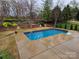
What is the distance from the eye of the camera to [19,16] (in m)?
16.1

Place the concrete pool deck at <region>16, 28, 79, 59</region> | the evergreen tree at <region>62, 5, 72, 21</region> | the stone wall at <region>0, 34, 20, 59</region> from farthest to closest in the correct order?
the evergreen tree at <region>62, 5, 72, 21</region> < the stone wall at <region>0, 34, 20, 59</region> < the concrete pool deck at <region>16, 28, 79, 59</region>

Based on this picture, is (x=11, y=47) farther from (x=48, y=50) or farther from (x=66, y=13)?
(x=66, y=13)

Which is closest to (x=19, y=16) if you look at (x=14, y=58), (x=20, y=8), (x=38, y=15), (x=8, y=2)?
(x=20, y=8)

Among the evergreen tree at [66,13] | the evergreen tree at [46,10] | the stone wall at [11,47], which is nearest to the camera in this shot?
the stone wall at [11,47]

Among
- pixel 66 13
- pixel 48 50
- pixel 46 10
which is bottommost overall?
pixel 48 50

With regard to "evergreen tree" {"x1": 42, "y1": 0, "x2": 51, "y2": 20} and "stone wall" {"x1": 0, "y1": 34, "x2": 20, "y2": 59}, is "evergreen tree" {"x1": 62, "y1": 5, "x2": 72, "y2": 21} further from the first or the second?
"stone wall" {"x1": 0, "y1": 34, "x2": 20, "y2": 59}

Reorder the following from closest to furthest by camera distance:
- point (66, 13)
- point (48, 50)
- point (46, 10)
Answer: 1. point (48, 50)
2. point (46, 10)
3. point (66, 13)

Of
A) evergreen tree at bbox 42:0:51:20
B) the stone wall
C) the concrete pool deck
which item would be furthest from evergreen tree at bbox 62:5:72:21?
the stone wall

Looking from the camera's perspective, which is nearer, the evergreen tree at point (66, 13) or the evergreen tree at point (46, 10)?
the evergreen tree at point (46, 10)

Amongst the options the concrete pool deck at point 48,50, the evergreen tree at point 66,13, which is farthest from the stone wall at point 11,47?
the evergreen tree at point 66,13

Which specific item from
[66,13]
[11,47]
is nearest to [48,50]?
[11,47]

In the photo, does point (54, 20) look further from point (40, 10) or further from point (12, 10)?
point (12, 10)

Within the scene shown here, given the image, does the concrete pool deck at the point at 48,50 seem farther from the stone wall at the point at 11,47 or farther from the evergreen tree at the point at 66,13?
the evergreen tree at the point at 66,13

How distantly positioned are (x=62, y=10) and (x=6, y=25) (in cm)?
1270
